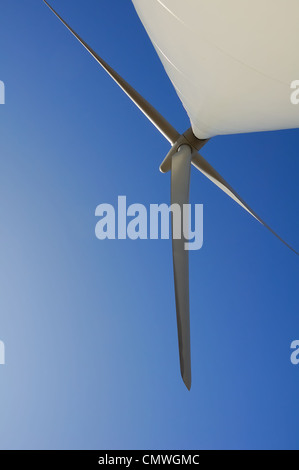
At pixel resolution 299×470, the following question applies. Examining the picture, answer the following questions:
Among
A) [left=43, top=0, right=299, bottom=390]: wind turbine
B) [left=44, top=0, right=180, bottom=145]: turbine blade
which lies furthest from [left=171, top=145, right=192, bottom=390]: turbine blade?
[left=44, top=0, right=180, bottom=145]: turbine blade

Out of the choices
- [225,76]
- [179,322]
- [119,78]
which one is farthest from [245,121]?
[119,78]

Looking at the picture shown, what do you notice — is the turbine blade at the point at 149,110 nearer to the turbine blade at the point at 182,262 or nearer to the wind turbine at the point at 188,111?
the wind turbine at the point at 188,111

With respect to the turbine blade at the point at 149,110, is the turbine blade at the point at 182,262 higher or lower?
lower

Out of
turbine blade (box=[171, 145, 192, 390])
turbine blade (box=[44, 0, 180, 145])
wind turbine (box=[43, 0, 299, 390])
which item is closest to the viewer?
wind turbine (box=[43, 0, 299, 390])

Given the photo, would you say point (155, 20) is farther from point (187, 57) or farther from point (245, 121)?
point (245, 121)

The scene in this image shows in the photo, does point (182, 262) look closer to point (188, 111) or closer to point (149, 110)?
point (188, 111)

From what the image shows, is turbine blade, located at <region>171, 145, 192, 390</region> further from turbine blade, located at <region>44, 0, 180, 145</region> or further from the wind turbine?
turbine blade, located at <region>44, 0, 180, 145</region>

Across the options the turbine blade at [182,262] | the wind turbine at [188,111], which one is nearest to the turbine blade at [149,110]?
the wind turbine at [188,111]

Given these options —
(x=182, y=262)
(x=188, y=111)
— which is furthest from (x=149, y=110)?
(x=182, y=262)
